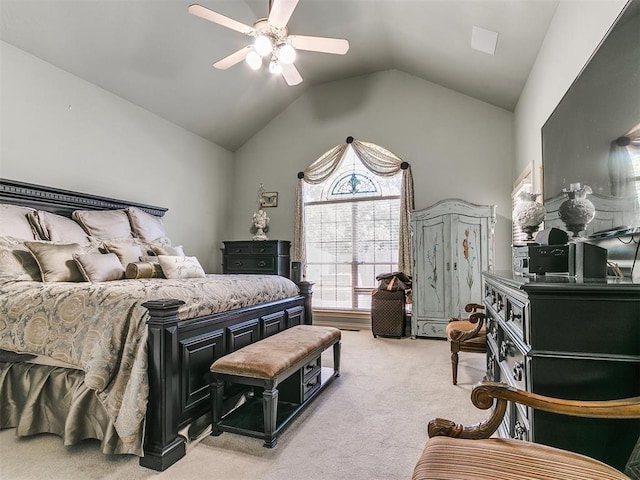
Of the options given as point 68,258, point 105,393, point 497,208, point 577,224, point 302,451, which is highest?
point 497,208

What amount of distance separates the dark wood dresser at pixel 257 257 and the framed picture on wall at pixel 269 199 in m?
0.82

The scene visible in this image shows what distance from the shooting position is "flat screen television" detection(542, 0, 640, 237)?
1.38 meters

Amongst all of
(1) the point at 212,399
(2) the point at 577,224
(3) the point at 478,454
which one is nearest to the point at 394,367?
(1) the point at 212,399

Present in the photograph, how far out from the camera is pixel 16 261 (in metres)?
2.44

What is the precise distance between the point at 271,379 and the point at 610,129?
1995mm

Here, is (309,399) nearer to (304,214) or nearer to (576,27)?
(576,27)

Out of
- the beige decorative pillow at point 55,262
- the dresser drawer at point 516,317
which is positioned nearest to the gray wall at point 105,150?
the beige decorative pillow at point 55,262

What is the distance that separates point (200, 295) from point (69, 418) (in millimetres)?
886

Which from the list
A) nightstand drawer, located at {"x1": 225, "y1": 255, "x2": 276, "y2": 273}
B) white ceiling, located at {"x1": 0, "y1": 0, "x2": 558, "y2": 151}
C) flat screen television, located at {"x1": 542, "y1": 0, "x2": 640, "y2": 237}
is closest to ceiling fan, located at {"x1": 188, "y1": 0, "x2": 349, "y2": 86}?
white ceiling, located at {"x1": 0, "y1": 0, "x2": 558, "y2": 151}

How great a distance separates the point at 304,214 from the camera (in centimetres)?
570

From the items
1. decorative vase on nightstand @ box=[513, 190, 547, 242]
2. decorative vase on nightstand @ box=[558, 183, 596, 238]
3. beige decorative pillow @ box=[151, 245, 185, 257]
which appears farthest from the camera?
beige decorative pillow @ box=[151, 245, 185, 257]

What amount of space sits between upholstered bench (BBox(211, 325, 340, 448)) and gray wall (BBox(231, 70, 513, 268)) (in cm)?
321

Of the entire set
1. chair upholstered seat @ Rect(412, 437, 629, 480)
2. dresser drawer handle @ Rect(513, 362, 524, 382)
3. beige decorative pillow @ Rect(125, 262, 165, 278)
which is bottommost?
chair upholstered seat @ Rect(412, 437, 629, 480)

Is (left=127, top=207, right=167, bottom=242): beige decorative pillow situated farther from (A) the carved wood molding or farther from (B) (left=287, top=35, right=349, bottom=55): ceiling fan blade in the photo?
(A) the carved wood molding
